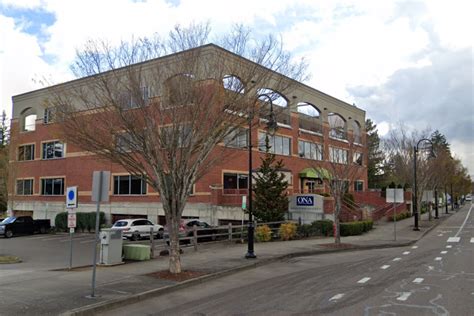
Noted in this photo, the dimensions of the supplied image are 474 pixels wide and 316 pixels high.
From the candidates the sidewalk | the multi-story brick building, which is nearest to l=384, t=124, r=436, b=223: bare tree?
the multi-story brick building

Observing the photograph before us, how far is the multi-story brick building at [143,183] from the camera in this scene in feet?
115

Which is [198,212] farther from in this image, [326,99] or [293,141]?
[326,99]

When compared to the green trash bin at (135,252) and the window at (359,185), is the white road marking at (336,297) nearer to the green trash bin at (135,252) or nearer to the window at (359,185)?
the green trash bin at (135,252)

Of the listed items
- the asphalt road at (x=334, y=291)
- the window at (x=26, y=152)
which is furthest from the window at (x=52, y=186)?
the asphalt road at (x=334, y=291)

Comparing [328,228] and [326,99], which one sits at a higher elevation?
[326,99]

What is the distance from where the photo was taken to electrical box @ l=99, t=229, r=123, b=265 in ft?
49.5

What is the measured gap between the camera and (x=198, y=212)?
35281 mm

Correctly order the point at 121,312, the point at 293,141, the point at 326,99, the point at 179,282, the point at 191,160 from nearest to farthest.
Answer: the point at 121,312 < the point at 179,282 < the point at 191,160 < the point at 293,141 < the point at 326,99

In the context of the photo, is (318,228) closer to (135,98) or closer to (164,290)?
(164,290)

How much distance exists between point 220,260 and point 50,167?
3705 centimetres

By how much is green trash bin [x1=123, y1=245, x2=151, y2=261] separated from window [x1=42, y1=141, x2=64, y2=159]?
33.6 meters

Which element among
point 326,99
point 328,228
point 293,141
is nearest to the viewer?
point 328,228

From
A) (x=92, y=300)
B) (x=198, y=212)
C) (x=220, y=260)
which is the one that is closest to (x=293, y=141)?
(x=198, y=212)

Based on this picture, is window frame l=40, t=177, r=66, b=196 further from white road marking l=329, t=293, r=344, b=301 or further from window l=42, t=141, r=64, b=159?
white road marking l=329, t=293, r=344, b=301
